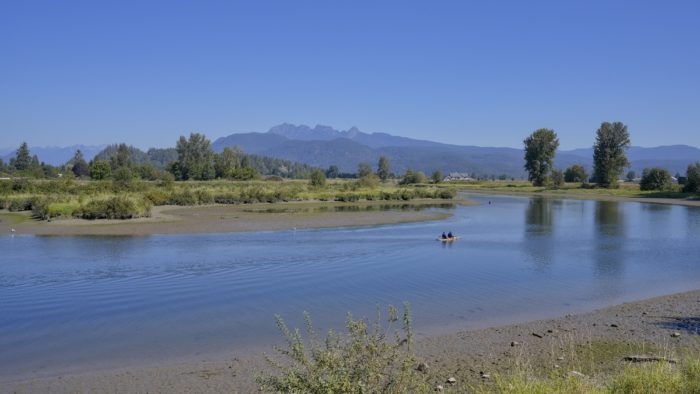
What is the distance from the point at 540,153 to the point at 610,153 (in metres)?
16.0

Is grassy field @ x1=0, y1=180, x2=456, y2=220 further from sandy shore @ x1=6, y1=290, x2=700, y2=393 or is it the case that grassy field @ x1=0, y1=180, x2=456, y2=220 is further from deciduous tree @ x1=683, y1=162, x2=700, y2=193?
deciduous tree @ x1=683, y1=162, x2=700, y2=193

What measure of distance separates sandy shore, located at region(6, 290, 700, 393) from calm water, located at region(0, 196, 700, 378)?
0.85 meters

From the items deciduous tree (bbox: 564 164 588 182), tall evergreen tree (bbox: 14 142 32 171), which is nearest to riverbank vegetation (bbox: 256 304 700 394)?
deciduous tree (bbox: 564 164 588 182)

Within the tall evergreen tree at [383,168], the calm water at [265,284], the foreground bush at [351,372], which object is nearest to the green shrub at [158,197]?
the calm water at [265,284]

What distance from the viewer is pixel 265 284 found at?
20281mm

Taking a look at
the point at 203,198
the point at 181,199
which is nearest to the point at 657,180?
the point at 203,198

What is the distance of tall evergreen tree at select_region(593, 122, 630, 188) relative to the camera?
110 meters

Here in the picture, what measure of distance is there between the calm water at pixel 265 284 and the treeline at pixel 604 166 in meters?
70.2

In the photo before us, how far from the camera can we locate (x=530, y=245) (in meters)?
32.7

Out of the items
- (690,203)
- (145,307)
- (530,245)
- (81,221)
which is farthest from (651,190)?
(145,307)

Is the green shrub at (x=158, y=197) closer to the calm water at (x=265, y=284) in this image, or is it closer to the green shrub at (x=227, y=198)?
the green shrub at (x=227, y=198)

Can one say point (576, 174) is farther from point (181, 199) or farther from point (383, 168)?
point (181, 199)

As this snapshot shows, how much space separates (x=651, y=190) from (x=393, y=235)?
80.7 metres

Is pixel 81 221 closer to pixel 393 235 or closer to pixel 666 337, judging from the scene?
pixel 393 235
